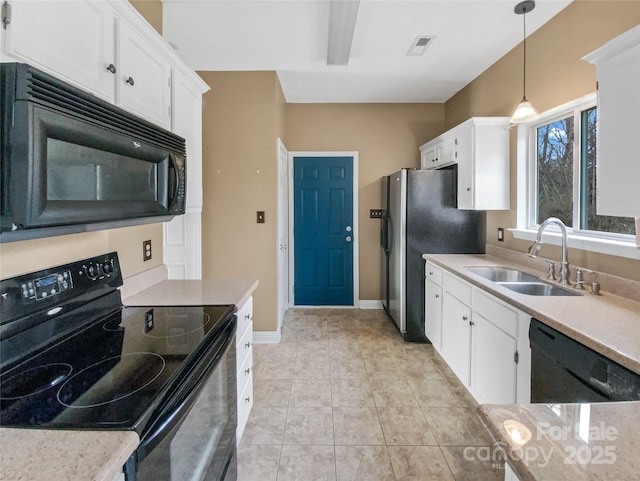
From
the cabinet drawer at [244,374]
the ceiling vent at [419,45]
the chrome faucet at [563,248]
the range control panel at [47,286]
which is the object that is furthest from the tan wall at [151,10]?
the chrome faucet at [563,248]

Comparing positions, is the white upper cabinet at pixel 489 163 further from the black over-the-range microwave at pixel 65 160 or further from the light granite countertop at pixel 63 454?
the light granite countertop at pixel 63 454

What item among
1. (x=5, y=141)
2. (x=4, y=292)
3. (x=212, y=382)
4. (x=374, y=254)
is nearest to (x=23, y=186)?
(x=5, y=141)

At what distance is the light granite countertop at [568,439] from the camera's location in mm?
576

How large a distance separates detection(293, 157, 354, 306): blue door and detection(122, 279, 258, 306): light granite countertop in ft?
8.10

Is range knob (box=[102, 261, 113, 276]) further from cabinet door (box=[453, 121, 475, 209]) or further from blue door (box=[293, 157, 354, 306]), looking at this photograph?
blue door (box=[293, 157, 354, 306])

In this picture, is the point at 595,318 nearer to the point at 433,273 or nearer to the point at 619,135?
the point at 619,135

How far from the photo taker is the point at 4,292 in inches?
39.5

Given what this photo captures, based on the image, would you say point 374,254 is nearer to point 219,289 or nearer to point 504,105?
point 504,105

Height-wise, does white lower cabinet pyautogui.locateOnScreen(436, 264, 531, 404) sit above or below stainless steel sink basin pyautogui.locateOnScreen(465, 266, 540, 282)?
below

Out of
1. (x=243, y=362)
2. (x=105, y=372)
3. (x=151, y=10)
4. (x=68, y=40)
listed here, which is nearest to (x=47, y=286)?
(x=105, y=372)

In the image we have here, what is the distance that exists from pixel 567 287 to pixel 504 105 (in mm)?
1785

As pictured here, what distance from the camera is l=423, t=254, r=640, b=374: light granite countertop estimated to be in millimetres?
1179

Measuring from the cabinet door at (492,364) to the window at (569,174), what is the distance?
0.89 m

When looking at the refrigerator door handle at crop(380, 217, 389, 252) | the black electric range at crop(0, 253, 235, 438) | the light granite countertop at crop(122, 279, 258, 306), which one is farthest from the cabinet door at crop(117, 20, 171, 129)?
the refrigerator door handle at crop(380, 217, 389, 252)
